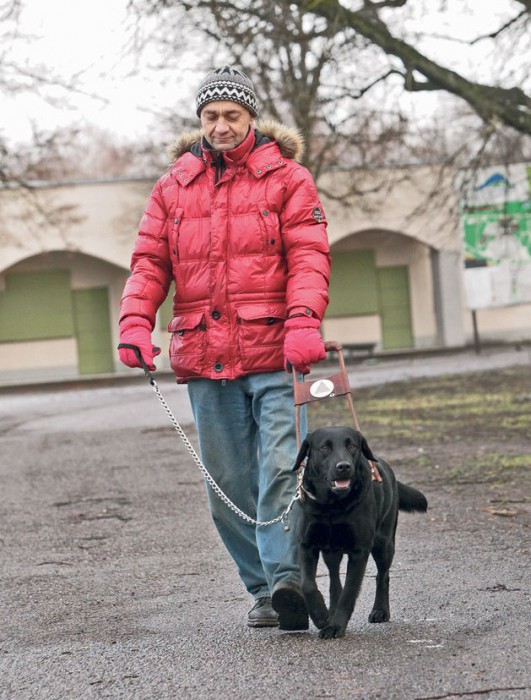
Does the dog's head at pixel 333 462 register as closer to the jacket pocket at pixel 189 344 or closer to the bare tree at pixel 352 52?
the jacket pocket at pixel 189 344

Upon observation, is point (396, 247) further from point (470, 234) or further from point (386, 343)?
point (470, 234)

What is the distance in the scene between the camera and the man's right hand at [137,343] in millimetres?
5246

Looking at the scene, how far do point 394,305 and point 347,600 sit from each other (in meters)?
34.4

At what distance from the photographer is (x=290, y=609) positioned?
16.4 feet

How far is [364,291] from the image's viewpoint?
38.8 m

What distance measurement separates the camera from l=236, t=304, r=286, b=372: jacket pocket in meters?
5.23

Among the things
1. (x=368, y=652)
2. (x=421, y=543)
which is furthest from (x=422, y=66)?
(x=368, y=652)

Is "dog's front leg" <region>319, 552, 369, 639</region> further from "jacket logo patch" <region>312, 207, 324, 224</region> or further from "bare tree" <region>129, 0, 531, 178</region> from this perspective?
"bare tree" <region>129, 0, 531, 178</region>

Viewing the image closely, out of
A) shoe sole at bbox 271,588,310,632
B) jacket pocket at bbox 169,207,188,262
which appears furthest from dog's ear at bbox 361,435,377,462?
jacket pocket at bbox 169,207,188,262

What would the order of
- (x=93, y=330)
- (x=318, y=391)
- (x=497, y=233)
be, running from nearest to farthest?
(x=318, y=391)
(x=497, y=233)
(x=93, y=330)

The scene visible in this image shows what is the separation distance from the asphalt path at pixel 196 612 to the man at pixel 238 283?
0.48m

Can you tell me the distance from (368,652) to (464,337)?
3484 cm

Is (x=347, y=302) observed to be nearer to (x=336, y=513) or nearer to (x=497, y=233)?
(x=497, y=233)

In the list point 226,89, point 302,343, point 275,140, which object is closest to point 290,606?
point 302,343
